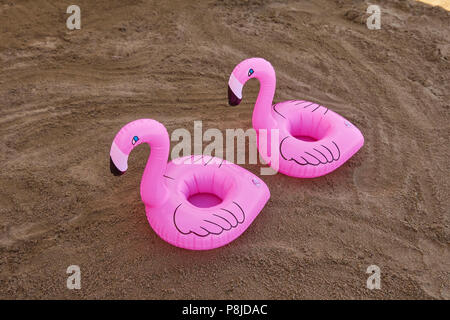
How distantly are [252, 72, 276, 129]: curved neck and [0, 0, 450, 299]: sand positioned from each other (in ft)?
1.37

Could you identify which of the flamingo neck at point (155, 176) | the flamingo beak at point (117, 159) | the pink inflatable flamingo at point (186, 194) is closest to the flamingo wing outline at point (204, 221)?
the pink inflatable flamingo at point (186, 194)

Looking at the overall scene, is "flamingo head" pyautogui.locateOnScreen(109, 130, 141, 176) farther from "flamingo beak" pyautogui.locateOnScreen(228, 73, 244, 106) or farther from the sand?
"flamingo beak" pyautogui.locateOnScreen(228, 73, 244, 106)

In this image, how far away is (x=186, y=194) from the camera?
3592 millimetres

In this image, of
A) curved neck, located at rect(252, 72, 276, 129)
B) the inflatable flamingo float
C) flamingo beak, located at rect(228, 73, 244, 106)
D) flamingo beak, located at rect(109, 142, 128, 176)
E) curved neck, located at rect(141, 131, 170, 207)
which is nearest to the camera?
flamingo beak, located at rect(109, 142, 128, 176)

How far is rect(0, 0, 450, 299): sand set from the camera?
330 centimetres

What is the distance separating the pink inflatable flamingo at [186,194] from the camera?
10.2 ft

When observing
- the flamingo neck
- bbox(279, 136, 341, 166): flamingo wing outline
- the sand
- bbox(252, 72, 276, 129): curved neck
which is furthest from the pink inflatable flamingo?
bbox(252, 72, 276, 129): curved neck

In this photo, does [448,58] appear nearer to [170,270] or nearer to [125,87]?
[125,87]

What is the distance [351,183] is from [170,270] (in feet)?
5.51

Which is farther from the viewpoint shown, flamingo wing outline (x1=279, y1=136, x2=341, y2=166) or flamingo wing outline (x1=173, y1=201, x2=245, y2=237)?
flamingo wing outline (x1=279, y1=136, x2=341, y2=166)

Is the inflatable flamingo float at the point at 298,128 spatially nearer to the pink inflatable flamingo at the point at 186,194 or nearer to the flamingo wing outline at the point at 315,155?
the flamingo wing outline at the point at 315,155

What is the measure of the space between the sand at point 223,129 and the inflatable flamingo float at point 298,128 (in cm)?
18

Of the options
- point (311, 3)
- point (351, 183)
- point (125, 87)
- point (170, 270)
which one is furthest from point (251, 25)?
point (170, 270)

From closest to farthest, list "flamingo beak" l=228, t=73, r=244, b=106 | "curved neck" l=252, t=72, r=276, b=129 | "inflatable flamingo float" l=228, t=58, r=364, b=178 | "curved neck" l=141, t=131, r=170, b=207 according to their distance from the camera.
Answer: "curved neck" l=141, t=131, r=170, b=207 → "flamingo beak" l=228, t=73, r=244, b=106 → "inflatable flamingo float" l=228, t=58, r=364, b=178 → "curved neck" l=252, t=72, r=276, b=129
